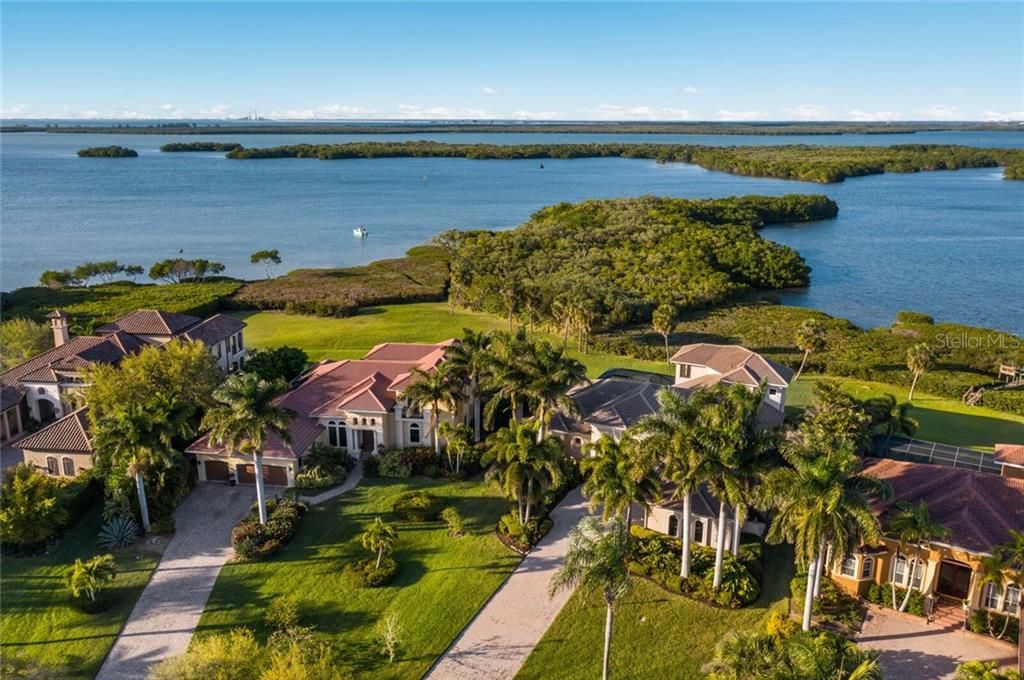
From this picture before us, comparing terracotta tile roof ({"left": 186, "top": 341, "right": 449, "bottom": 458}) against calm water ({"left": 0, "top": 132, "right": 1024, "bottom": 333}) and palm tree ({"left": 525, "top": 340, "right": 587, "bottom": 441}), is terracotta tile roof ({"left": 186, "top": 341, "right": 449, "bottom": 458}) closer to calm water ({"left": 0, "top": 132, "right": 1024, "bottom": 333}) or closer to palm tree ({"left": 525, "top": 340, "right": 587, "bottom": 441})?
palm tree ({"left": 525, "top": 340, "right": 587, "bottom": 441})

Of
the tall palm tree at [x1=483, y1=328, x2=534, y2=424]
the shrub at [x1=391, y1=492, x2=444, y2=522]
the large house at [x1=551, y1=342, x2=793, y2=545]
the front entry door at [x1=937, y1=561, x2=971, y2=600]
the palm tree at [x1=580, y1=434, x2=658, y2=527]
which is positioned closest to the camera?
the front entry door at [x1=937, y1=561, x2=971, y2=600]

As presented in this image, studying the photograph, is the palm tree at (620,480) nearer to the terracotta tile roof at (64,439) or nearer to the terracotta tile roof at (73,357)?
the terracotta tile roof at (64,439)

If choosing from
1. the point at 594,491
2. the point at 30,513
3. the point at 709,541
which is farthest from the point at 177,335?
the point at 709,541

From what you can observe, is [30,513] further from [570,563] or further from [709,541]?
[709,541]

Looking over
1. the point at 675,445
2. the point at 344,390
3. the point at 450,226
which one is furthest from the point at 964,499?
the point at 450,226

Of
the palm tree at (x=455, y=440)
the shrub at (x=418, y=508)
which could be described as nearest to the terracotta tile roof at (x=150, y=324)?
the palm tree at (x=455, y=440)

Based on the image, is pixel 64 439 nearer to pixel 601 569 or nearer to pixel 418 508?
pixel 418 508

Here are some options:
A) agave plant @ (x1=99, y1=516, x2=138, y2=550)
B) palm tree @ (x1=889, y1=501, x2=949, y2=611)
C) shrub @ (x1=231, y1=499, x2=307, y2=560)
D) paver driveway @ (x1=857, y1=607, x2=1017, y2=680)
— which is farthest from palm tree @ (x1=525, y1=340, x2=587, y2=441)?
agave plant @ (x1=99, y1=516, x2=138, y2=550)

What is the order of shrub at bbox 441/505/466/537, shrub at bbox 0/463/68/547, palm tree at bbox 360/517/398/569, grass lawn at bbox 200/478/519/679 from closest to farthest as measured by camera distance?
1. grass lawn at bbox 200/478/519/679
2. palm tree at bbox 360/517/398/569
3. shrub at bbox 0/463/68/547
4. shrub at bbox 441/505/466/537
